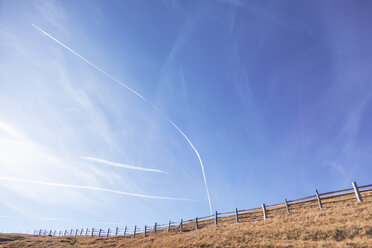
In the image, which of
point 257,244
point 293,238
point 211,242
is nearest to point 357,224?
point 293,238

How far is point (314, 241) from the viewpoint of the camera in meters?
11.5

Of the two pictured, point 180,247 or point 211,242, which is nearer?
point 211,242

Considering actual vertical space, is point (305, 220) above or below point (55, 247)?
above

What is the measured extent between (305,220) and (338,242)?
4739 millimetres

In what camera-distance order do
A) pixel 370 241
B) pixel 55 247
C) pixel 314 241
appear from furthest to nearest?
1. pixel 55 247
2. pixel 314 241
3. pixel 370 241

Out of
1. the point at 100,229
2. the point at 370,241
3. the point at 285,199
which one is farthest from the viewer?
the point at 100,229

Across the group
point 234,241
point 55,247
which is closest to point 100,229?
point 55,247

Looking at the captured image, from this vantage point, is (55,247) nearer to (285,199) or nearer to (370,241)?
(285,199)

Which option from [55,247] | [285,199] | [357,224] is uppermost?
[285,199]

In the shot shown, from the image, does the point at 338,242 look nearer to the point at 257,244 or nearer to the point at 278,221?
the point at 257,244

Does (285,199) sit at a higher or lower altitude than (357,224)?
higher

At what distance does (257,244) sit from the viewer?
42.0 feet

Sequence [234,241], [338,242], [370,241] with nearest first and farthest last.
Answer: [370,241] < [338,242] < [234,241]

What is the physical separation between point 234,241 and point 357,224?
7.66 m
